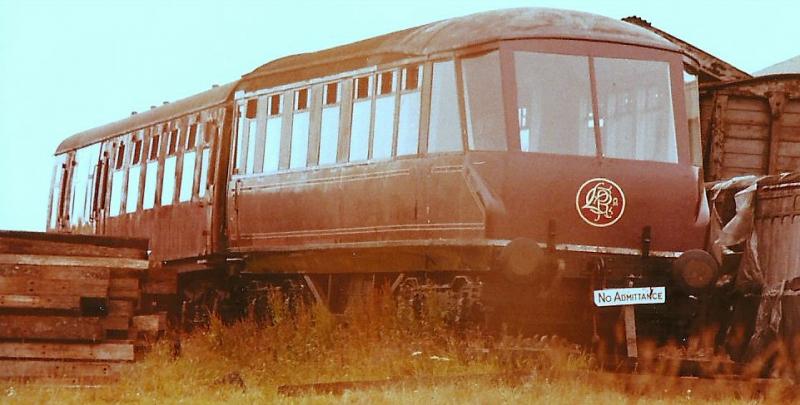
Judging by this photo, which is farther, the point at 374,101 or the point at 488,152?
the point at 374,101

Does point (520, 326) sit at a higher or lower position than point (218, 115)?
lower

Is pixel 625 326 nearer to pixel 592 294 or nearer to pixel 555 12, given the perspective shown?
pixel 592 294

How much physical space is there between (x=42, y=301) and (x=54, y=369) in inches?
25.5

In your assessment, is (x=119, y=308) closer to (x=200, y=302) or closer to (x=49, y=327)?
(x=49, y=327)

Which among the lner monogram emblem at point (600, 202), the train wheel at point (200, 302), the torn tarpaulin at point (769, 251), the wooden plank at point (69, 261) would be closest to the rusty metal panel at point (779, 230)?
the torn tarpaulin at point (769, 251)

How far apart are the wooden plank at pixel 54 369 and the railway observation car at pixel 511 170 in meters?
3.21

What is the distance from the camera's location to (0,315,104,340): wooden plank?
12.0 metres

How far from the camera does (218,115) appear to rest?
18188 millimetres

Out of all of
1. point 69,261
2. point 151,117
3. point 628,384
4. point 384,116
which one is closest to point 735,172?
point 384,116

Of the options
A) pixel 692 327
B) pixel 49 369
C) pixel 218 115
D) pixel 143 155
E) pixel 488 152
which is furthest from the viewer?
pixel 143 155

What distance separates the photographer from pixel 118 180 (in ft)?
72.1

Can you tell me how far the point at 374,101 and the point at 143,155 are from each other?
742 cm

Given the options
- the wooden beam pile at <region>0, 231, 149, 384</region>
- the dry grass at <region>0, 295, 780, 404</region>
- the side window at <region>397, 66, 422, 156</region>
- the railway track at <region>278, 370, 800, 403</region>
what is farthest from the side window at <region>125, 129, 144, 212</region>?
the railway track at <region>278, 370, 800, 403</region>

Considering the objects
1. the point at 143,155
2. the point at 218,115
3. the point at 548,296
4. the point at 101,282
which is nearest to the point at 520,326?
the point at 548,296
